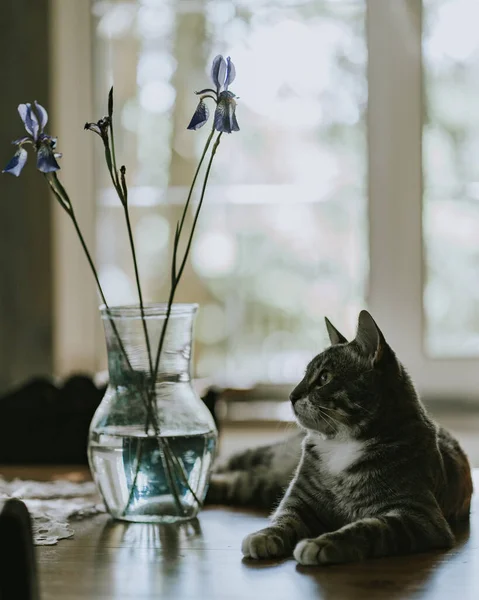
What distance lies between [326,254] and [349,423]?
4.50ft

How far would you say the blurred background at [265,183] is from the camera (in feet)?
7.88

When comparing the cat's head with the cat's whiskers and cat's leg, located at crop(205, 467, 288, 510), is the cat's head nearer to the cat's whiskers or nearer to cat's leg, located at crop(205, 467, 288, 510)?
the cat's whiskers

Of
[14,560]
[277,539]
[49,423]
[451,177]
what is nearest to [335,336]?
[277,539]

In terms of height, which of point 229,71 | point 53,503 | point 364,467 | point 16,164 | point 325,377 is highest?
point 229,71

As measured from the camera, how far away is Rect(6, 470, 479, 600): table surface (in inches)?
36.7

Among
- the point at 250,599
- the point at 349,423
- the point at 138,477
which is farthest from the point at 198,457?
the point at 250,599

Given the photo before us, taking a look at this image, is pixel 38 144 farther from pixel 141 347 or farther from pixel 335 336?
pixel 335 336

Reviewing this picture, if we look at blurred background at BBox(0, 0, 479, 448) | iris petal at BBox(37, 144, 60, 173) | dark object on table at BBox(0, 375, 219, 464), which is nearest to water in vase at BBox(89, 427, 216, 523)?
iris petal at BBox(37, 144, 60, 173)

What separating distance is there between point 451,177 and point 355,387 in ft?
4.60

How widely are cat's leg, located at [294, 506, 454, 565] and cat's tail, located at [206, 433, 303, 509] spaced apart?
32cm

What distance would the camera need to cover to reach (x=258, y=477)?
1.46 metres

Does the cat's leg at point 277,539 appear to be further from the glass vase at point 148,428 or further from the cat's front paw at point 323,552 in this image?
the glass vase at point 148,428

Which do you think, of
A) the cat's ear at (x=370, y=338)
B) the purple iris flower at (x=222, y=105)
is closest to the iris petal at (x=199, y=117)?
the purple iris flower at (x=222, y=105)

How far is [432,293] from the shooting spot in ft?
7.93
